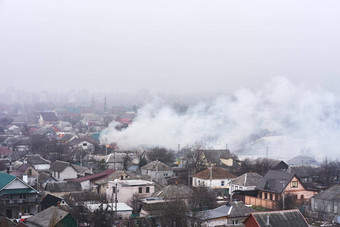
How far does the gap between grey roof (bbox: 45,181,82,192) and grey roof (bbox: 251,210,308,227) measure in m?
12.0

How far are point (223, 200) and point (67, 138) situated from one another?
3337cm

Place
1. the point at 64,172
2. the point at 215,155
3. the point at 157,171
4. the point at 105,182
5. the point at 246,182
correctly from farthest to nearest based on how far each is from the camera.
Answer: the point at 215,155 < the point at 157,171 < the point at 64,172 < the point at 246,182 < the point at 105,182

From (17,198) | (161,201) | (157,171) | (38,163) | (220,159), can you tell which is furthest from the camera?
(220,159)

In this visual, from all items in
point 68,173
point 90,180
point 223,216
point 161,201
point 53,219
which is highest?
point 53,219

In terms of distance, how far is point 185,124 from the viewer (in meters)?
50.9

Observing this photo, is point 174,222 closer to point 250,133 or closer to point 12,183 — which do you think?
point 12,183

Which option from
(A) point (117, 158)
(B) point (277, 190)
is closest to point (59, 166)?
(A) point (117, 158)

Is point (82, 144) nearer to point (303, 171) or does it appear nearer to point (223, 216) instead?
point (303, 171)

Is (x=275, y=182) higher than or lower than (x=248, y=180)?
higher

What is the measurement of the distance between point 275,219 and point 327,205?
6953 mm

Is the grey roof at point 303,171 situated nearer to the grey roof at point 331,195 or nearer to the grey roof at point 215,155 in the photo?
the grey roof at point 215,155

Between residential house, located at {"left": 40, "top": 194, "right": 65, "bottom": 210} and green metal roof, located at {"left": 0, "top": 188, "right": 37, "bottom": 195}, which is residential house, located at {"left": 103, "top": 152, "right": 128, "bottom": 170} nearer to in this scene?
residential house, located at {"left": 40, "top": 194, "right": 65, "bottom": 210}

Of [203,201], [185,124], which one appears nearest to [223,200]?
[203,201]

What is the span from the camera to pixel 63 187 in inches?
1014
